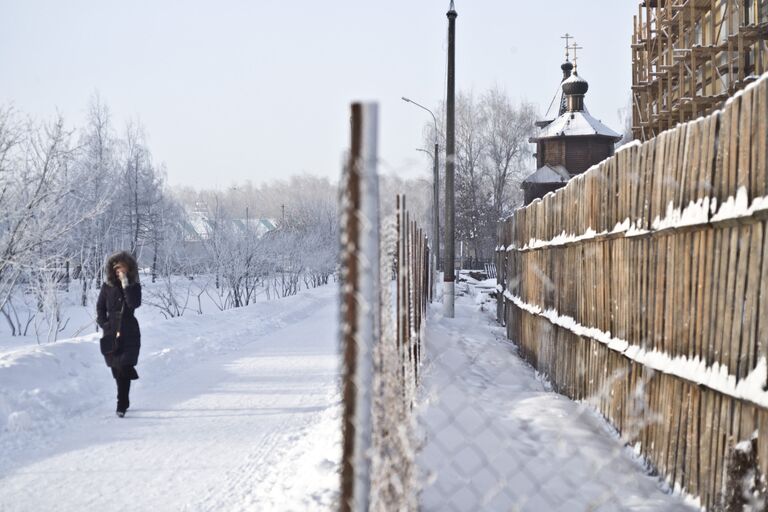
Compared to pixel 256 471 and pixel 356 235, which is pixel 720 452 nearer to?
pixel 356 235

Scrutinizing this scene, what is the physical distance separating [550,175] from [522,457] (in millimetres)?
29749

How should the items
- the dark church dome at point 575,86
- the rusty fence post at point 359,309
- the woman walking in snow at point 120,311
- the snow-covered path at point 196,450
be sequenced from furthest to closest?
1. the dark church dome at point 575,86
2. the woman walking in snow at point 120,311
3. the snow-covered path at point 196,450
4. the rusty fence post at point 359,309

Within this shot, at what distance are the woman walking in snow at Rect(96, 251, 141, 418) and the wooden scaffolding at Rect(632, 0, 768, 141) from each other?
14.5m

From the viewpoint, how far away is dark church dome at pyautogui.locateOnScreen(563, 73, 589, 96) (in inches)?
1318

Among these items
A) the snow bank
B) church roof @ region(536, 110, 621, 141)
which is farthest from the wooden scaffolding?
the snow bank

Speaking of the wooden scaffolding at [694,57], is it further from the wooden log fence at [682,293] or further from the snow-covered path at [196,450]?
the snow-covered path at [196,450]

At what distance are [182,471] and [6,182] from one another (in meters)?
8.99

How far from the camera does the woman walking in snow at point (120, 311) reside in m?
6.80

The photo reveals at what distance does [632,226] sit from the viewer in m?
4.83

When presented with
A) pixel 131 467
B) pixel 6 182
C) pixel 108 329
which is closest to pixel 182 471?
pixel 131 467

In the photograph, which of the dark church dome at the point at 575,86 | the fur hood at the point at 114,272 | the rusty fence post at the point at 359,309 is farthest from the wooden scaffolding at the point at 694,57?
the rusty fence post at the point at 359,309

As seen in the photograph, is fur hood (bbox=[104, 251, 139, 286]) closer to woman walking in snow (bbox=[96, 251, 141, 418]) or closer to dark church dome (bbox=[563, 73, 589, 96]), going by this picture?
woman walking in snow (bbox=[96, 251, 141, 418])

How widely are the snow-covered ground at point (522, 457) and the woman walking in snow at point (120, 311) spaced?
300 centimetres

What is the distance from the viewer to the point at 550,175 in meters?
32.9
